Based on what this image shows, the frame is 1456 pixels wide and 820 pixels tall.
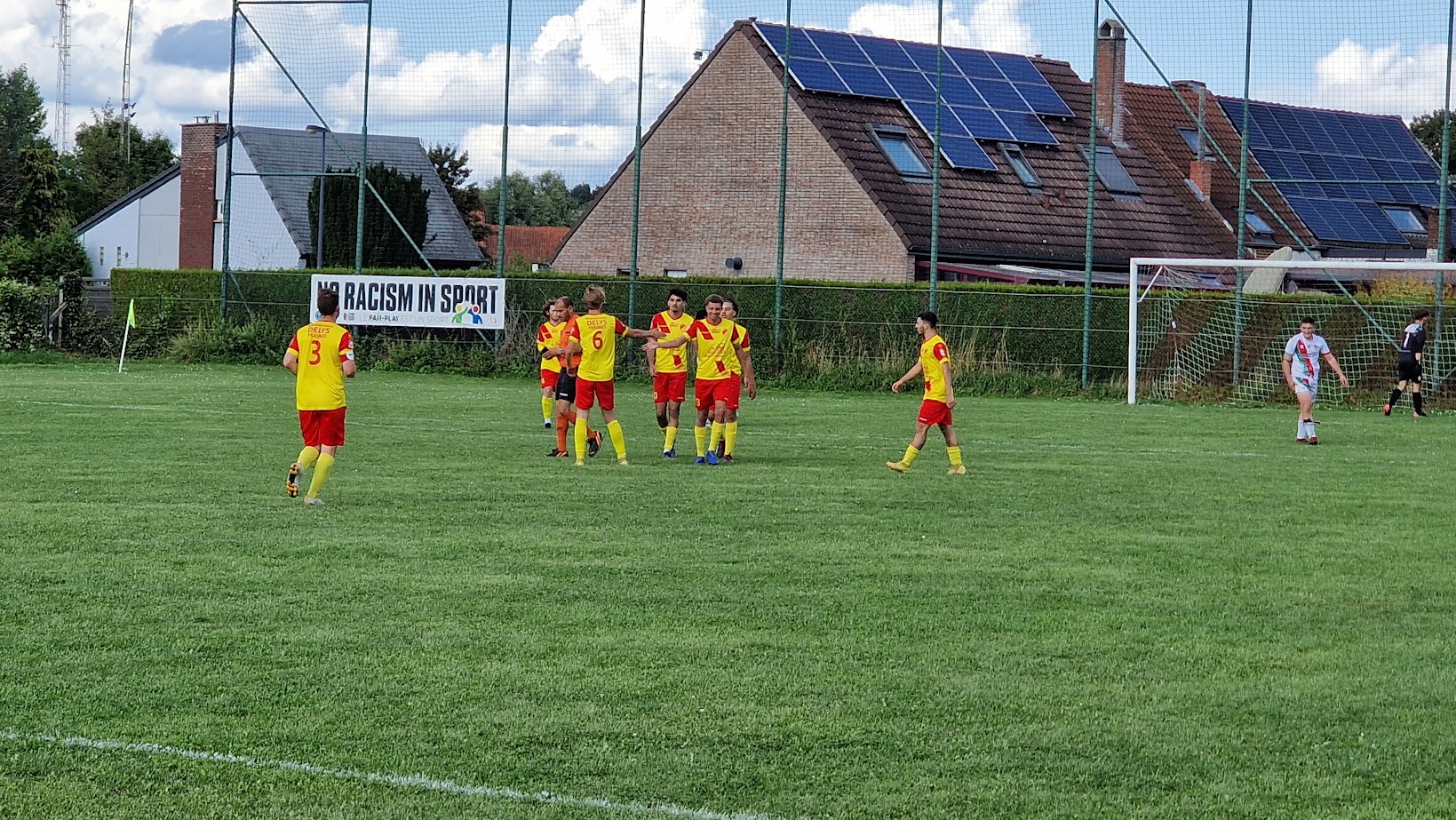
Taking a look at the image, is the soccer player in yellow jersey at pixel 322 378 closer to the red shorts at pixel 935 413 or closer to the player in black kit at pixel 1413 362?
the red shorts at pixel 935 413

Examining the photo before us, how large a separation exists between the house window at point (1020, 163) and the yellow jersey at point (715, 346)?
75.4ft

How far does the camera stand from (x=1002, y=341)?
29891 mm

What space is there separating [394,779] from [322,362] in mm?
7519

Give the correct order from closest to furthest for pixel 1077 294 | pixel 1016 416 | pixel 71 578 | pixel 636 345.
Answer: pixel 71 578 → pixel 1016 416 → pixel 1077 294 → pixel 636 345

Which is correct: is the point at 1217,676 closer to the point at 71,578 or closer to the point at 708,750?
the point at 708,750

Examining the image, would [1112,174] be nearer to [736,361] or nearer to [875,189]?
[875,189]

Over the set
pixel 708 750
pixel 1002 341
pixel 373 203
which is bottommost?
pixel 708 750

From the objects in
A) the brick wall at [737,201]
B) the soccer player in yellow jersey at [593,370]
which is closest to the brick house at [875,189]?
the brick wall at [737,201]

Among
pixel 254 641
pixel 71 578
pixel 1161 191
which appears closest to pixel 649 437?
pixel 71 578

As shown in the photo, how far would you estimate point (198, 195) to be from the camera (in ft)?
189

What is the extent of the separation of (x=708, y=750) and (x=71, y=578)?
4588 mm

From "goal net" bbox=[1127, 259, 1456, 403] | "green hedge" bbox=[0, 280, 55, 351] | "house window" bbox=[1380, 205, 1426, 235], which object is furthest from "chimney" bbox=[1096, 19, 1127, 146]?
"green hedge" bbox=[0, 280, 55, 351]

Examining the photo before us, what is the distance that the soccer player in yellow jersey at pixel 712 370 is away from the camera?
642 inches

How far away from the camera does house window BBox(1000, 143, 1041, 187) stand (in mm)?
38156
